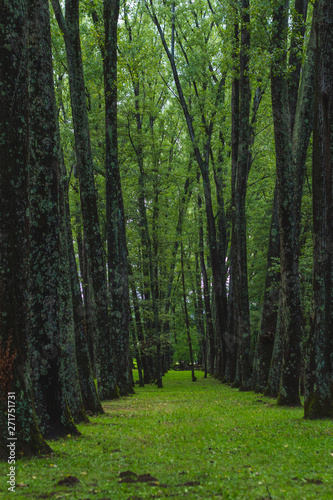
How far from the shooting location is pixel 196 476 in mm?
5570

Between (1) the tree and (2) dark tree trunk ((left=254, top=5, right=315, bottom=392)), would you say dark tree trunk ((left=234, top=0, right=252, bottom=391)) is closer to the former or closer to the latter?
(2) dark tree trunk ((left=254, top=5, right=315, bottom=392))

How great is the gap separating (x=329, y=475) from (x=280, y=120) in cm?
931

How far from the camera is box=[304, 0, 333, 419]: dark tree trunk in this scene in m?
9.27

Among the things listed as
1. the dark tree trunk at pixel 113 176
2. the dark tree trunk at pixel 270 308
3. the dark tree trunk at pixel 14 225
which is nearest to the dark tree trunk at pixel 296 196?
the dark tree trunk at pixel 270 308

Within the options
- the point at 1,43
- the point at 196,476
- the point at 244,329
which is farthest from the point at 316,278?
the point at 244,329

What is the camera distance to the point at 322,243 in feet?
31.2

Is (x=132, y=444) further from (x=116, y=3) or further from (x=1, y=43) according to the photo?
(x=116, y=3)

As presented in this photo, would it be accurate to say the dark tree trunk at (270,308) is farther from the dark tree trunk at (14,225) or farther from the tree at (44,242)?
the dark tree trunk at (14,225)

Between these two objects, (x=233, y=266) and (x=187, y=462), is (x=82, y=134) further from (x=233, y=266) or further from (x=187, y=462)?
(x=233, y=266)

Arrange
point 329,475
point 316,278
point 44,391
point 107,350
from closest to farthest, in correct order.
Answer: point 329,475, point 44,391, point 316,278, point 107,350

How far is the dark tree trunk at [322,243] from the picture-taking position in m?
9.27

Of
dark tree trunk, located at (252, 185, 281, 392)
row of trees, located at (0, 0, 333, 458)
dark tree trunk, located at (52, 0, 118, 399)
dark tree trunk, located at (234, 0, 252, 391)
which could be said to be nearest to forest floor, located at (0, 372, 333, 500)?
row of trees, located at (0, 0, 333, 458)

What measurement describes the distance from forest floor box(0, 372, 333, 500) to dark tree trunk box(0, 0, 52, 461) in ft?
2.53

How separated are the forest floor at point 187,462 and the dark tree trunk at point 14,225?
771 mm
